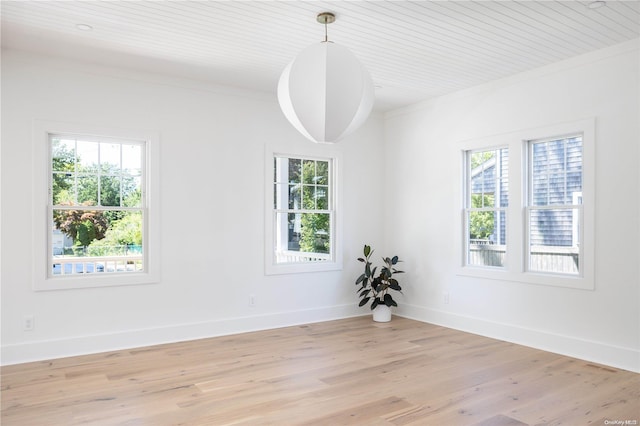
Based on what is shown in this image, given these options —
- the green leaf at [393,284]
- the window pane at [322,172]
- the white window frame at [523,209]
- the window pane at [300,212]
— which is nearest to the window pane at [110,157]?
the window pane at [300,212]

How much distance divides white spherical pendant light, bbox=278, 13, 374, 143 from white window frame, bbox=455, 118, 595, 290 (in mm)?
2382

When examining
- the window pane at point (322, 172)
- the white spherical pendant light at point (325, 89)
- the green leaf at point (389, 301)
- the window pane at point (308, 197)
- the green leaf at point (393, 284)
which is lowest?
the green leaf at point (389, 301)

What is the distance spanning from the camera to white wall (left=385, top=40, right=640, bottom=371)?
4.11 metres

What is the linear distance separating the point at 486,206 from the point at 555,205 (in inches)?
33.0

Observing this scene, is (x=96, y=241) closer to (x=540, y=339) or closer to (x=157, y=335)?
(x=157, y=335)

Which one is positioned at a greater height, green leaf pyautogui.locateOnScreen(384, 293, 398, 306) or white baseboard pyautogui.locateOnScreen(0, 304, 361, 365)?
green leaf pyautogui.locateOnScreen(384, 293, 398, 306)

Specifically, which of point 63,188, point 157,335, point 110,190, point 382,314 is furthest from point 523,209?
point 63,188

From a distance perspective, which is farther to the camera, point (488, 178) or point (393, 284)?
point (393, 284)

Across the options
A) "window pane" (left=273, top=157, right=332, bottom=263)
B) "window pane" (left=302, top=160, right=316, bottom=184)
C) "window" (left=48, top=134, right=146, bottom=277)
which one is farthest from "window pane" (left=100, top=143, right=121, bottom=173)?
"window pane" (left=302, top=160, right=316, bottom=184)

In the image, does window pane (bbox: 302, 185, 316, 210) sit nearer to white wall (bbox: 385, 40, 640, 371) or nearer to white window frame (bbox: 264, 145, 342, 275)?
white window frame (bbox: 264, 145, 342, 275)

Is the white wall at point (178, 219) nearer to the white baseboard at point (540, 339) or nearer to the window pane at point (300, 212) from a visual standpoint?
the window pane at point (300, 212)

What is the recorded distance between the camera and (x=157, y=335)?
16.1 ft

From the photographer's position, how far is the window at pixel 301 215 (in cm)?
580

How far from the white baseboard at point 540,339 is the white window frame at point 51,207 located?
10.8 ft
